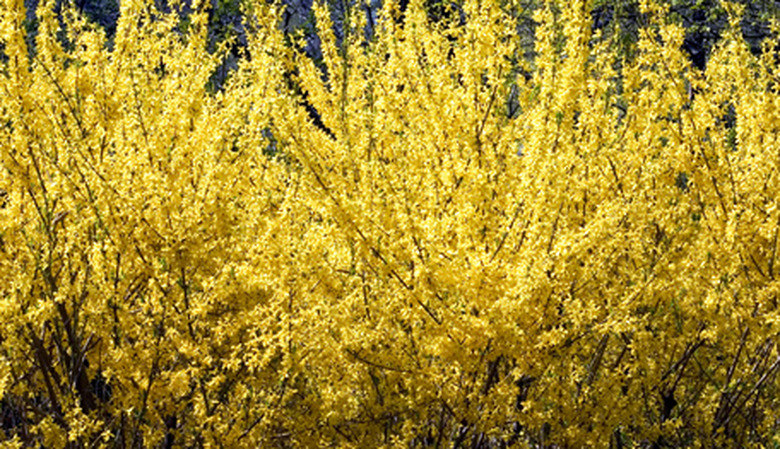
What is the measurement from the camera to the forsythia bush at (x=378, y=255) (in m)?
3.98

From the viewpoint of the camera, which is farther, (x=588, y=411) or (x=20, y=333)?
(x=588, y=411)

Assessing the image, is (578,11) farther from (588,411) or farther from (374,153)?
(588,411)

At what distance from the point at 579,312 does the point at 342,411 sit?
1463 millimetres

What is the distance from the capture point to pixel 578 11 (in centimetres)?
494

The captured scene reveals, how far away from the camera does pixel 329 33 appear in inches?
265

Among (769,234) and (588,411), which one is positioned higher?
(769,234)

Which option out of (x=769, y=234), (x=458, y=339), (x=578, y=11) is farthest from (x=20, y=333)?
(x=769, y=234)

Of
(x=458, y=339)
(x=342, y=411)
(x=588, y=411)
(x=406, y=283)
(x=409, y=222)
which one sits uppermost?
(x=409, y=222)

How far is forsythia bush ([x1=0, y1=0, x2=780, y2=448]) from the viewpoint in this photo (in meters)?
3.98

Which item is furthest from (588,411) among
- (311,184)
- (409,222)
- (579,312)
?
(311,184)

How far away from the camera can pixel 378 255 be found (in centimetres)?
396

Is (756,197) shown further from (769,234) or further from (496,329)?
(496,329)

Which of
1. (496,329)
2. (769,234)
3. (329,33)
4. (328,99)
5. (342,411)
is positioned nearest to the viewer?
(496,329)

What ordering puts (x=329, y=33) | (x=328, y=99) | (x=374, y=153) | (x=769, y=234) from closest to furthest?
(x=769, y=234), (x=374, y=153), (x=329, y=33), (x=328, y=99)
